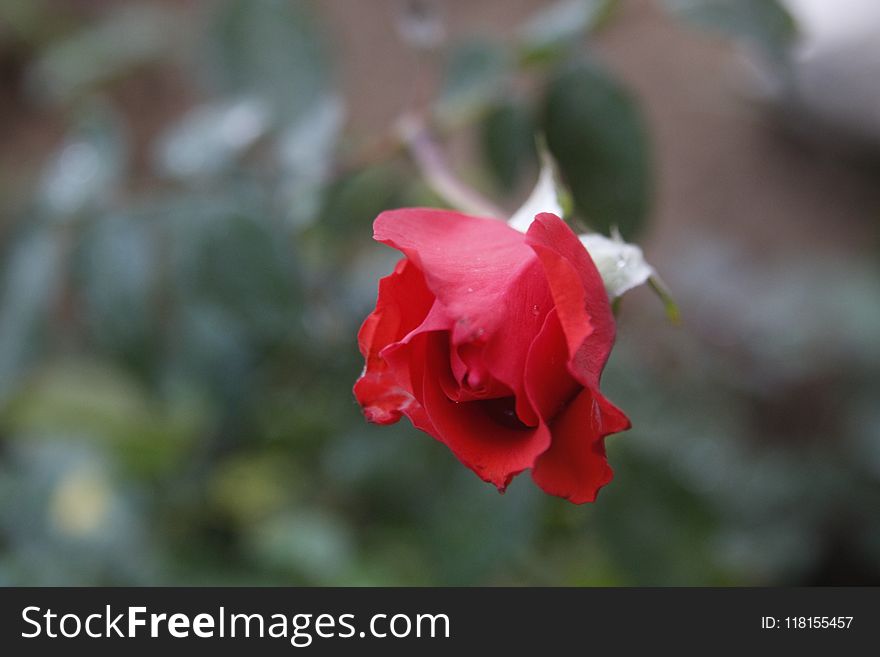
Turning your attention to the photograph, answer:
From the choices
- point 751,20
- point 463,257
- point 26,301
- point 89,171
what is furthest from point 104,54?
point 463,257

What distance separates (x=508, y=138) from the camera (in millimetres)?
860

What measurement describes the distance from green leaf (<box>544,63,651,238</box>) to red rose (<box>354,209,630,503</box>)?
16.8 inches

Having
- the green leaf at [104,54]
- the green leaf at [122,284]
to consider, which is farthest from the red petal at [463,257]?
the green leaf at [104,54]

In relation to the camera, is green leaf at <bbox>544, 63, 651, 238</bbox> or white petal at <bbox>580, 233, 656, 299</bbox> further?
green leaf at <bbox>544, 63, 651, 238</bbox>

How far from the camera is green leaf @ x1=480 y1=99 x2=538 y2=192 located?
854 millimetres

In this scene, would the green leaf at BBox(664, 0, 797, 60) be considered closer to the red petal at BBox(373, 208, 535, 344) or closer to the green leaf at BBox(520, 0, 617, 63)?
the green leaf at BBox(520, 0, 617, 63)

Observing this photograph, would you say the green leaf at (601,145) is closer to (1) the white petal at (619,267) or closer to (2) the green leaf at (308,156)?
(2) the green leaf at (308,156)

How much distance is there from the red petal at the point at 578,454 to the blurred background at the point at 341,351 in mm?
450

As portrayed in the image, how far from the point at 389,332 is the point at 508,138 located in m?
0.51

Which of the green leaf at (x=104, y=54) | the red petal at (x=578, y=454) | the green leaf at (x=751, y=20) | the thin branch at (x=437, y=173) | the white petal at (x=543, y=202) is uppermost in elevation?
the green leaf at (x=104, y=54)

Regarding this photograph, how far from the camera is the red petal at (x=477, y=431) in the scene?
0.36 metres

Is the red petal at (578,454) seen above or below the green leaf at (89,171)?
below

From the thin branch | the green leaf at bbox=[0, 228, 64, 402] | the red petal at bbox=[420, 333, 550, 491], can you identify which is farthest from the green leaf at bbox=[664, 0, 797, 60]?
the green leaf at bbox=[0, 228, 64, 402]
